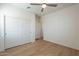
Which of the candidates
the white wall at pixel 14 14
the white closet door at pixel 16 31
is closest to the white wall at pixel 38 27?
the white wall at pixel 14 14

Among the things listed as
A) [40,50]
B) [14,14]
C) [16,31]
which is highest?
[14,14]

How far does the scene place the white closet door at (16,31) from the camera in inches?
58.6

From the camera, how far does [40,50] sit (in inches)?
59.9

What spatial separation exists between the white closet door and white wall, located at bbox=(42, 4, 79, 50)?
0.40m

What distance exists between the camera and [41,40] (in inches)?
69.6

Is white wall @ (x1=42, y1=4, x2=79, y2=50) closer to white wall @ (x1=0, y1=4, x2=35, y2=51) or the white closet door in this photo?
white wall @ (x1=0, y1=4, x2=35, y2=51)

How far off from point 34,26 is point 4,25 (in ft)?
1.94

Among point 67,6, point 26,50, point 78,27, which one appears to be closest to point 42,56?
point 26,50

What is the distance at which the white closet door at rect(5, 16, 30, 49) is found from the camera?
1.49 metres

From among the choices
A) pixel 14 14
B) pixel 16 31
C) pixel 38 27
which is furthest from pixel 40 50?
pixel 14 14

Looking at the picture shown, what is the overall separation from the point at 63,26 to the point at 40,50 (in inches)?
26.4

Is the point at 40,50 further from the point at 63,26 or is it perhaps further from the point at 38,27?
the point at 63,26

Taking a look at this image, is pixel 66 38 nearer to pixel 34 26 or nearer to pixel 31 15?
pixel 34 26

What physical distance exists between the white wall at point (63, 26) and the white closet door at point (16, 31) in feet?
1.30
